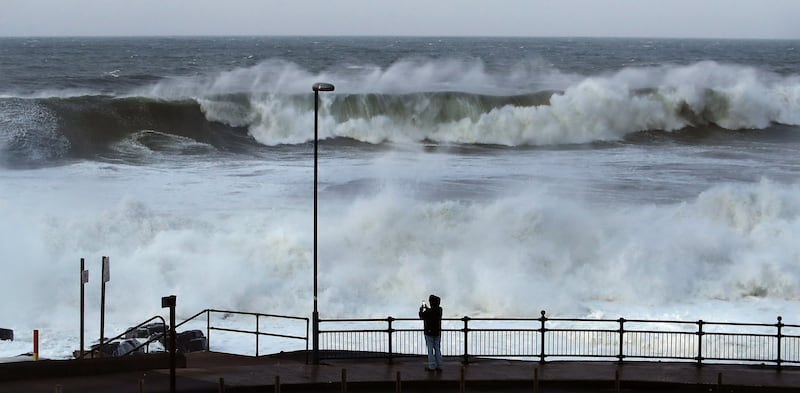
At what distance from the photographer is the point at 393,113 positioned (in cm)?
6181

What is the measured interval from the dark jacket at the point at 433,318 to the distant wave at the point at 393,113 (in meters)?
33.6

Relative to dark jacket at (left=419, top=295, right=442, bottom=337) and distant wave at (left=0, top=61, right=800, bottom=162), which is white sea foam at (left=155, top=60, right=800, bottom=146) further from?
dark jacket at (left=419, top=295, right=442, bottom=337)

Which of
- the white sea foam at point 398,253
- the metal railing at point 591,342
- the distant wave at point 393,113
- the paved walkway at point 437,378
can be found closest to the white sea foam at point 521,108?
the distant wave at point 393,113

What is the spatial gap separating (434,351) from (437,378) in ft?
2.18

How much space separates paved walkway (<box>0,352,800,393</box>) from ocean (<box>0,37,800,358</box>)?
5.86 meters

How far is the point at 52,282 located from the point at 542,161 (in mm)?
25825

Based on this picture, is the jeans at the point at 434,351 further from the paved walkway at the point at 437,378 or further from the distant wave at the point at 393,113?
the distant wave at the point at 393,113

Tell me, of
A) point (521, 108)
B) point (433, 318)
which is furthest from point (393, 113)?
point (433, 318)

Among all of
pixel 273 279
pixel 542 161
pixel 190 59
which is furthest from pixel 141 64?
pixel 273 279

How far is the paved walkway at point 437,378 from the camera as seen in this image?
18.2 m

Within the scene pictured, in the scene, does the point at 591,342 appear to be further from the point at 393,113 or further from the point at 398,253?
the point at 393,113

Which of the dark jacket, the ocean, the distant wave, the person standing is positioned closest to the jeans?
the person standing

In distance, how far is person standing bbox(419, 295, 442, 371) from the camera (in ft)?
62.0

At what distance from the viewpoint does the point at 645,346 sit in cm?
2370
